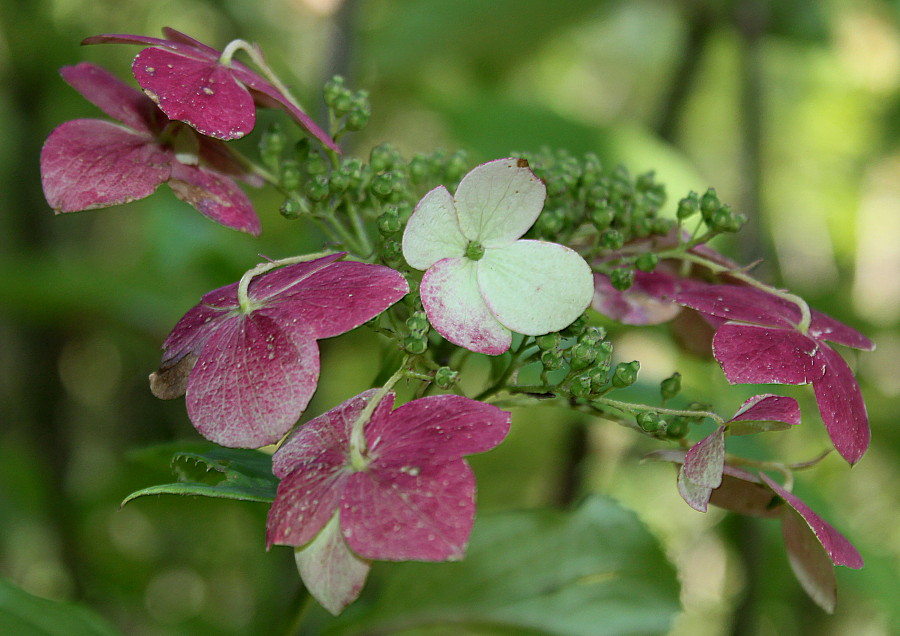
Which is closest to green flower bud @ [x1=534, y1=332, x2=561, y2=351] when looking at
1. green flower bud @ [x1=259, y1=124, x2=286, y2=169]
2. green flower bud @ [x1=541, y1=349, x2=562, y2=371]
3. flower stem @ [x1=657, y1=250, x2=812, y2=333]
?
green flower bud @ [x1=541, y1=349, x2=562, y2=371]

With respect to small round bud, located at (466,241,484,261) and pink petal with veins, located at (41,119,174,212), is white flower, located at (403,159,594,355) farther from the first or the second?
pink petal with veins, located at (41,119,174,212)

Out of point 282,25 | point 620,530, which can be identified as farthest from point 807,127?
point 620,530

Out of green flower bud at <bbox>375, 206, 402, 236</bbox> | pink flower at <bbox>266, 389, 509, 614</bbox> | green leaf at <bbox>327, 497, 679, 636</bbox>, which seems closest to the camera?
pink flower at <bbox>266, 389, 509, 614</bbox>

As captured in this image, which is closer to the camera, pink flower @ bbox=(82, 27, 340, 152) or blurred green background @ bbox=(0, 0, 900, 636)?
pink flower @ bbox=(82, 27, 340, 152)

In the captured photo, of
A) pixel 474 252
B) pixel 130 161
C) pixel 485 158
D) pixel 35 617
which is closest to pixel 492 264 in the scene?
pixel 474 252

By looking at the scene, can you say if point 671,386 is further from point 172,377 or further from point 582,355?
point 172,377

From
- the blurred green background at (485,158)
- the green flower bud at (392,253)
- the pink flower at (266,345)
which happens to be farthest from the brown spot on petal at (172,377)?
the blurred green background at (485,158)
